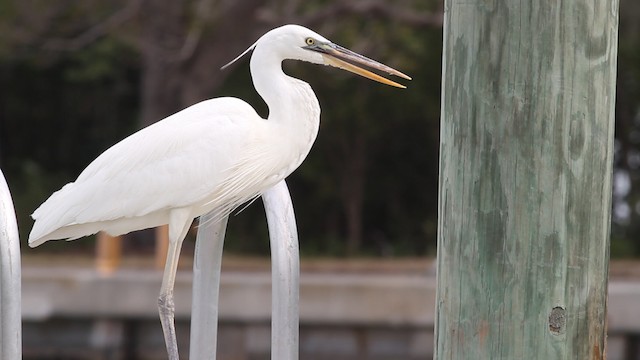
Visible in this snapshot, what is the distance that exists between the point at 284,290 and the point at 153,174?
878mm

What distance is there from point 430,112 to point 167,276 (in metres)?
14.3

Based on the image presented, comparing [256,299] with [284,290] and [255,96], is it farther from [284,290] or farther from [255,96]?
[255,96]

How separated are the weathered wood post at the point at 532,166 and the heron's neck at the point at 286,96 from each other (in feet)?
3.43

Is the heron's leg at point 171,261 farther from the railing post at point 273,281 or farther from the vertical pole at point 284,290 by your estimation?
the vertical pole at point 284,290

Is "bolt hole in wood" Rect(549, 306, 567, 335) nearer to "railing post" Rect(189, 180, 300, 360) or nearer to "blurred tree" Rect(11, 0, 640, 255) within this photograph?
"railing post" Rect(189, 180, 300, 360)

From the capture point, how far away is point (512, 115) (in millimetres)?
2012

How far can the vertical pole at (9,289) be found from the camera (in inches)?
100

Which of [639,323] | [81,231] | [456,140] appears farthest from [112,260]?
[456,140]

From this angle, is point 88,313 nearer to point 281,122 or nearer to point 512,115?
point 281,122

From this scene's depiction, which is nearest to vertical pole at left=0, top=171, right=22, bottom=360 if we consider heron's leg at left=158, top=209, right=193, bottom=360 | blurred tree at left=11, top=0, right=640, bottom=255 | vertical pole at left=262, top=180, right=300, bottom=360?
vertical pole at left=262, top=180, right=300, bottom=360

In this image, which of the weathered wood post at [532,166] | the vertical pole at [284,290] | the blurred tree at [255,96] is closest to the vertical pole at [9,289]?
the vertical pole at [284,290]

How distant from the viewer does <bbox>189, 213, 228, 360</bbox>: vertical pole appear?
281 cm

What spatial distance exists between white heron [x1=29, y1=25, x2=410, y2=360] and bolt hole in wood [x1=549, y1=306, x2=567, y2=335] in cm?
103

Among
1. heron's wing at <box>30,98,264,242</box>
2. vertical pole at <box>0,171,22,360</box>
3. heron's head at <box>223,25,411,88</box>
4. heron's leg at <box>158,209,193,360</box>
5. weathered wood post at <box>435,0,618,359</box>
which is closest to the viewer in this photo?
weathered wood post at <box>435,0,618,359</box>
